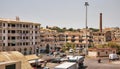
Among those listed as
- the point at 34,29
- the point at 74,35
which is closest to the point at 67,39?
the point at 74,35

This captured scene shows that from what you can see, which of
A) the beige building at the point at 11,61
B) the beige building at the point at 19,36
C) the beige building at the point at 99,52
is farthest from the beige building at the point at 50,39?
the beige building at the point at 11,61

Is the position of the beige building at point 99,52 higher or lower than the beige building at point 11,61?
lower

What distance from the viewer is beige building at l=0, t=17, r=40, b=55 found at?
71.9 m

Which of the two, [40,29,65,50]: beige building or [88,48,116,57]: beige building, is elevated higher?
[40,29,65,50]: beige building

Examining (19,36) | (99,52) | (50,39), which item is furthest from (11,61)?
(50,39)

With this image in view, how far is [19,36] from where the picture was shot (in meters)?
77.1

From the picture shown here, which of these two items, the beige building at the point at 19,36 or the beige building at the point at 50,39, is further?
the beige building at the point at 50,39

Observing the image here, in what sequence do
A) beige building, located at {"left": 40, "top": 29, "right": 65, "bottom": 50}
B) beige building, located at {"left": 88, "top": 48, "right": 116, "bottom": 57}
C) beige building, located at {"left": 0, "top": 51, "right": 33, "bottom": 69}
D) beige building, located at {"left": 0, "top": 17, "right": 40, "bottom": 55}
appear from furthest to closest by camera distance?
beige building, located at {"left": 40, "top": 29, "right": 65, "bottom": 50}
beige building, located at {"left": 88, "top": 48, "right": 116, "bottom": 57}
beige building, located at {"left": 0, "top": 17, "right": 40, "bottom": 55}
beige building, located at {"left": 0, "top": 51, "right": 33, "bottom": 69}

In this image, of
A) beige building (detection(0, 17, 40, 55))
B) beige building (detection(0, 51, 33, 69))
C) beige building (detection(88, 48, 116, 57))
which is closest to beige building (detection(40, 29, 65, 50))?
beige building (detection(0, 17, 40, 55))

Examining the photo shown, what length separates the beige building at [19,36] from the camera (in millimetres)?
71912

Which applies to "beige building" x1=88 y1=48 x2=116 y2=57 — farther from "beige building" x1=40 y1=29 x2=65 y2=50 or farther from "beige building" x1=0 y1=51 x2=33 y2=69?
"beige building" x1=0 y1=51 x2=33 y2=69

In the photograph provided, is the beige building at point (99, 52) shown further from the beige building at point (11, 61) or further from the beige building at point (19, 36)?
the beige building at point (11, 61)

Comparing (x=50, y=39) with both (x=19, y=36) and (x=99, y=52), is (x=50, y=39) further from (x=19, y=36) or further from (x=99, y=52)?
(x=99, y=52)

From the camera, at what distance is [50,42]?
112625mm
